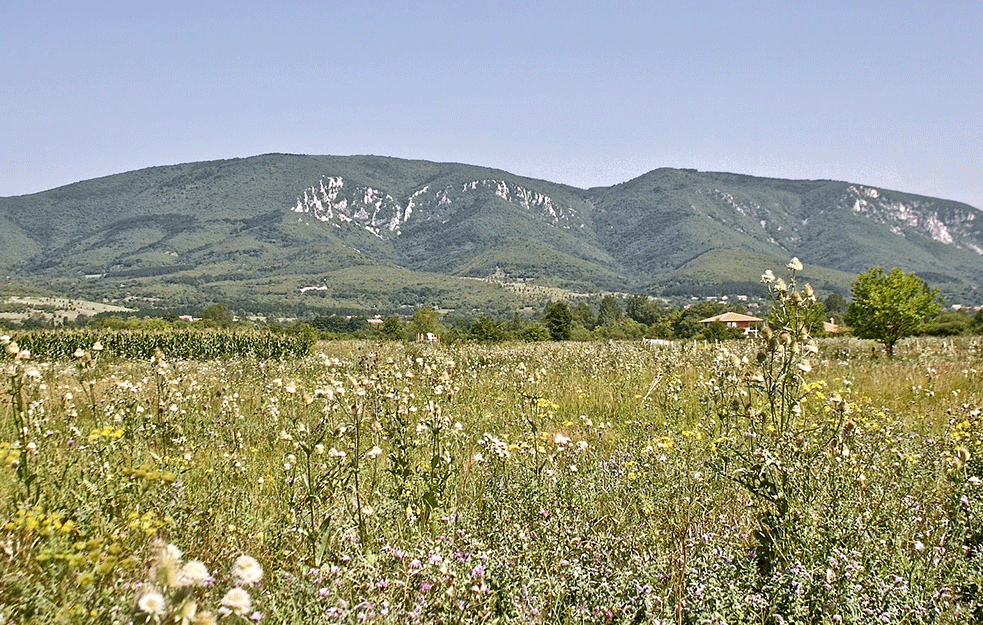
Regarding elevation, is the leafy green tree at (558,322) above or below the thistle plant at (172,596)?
below

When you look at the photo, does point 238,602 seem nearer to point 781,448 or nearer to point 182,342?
point 781,448

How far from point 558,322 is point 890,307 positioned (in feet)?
83.4

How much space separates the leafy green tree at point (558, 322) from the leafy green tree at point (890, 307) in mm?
22872

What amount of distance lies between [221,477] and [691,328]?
64.6 metres

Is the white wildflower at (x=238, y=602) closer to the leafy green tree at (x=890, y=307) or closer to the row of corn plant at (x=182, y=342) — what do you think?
the leafy green tree at (x=890, y=307)

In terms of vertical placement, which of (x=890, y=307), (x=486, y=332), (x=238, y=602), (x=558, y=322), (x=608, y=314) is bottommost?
(x=608, y=314)

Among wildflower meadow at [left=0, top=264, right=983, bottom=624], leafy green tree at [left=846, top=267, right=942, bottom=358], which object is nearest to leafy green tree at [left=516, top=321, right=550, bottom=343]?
leafy green tree at [left=846, top=267, right=942, bottom=358]

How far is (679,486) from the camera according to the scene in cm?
438

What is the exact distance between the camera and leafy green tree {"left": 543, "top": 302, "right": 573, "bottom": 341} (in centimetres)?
4241

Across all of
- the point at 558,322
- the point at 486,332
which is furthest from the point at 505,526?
the point at 558,322

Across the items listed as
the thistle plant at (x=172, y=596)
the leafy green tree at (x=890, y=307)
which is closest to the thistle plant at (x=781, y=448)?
the thistle plant at (x=172, y=596)

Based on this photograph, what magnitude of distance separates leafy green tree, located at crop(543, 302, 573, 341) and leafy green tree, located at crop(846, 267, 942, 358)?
75.0ft

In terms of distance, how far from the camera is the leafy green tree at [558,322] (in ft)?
139

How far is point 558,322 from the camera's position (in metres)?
43.5
